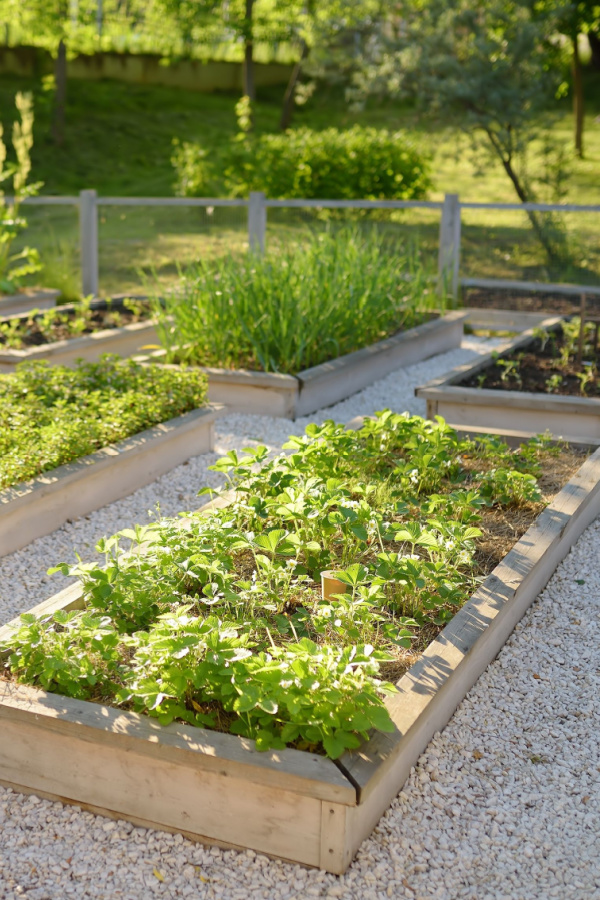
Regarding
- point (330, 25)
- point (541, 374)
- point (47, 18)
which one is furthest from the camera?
point (330, 25)

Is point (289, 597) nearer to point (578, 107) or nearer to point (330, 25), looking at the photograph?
point (330, 25)

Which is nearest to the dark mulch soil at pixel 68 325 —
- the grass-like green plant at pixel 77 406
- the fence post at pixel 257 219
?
the grass-like green plant at pixel 77 406

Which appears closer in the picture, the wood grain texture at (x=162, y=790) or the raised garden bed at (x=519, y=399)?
the wood grain texture at (x=162, y=790)

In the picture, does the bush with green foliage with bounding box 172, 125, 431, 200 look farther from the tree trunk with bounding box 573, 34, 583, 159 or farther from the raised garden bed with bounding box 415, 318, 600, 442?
the raised garden bed with bounding box 415, 318, 600, 442

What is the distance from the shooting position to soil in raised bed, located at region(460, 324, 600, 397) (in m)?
5.58

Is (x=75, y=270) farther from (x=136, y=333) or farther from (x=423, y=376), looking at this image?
(x=423, y=376)

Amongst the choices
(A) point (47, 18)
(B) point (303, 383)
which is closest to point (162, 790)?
(B) point (303, 383)

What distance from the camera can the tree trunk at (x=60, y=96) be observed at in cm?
1767

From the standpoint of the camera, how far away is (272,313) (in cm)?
598

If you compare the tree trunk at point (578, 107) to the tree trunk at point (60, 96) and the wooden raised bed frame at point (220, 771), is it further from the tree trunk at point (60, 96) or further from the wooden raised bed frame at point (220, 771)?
the wooden raised bed frame at point (220, 771)

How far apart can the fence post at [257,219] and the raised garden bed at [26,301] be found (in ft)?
6.48

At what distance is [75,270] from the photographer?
924cm

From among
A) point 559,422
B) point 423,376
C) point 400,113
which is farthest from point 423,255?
point 400,113

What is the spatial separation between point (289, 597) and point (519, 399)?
2.67 m
